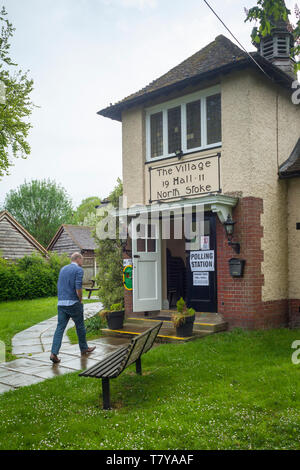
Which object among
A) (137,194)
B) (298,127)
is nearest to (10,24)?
(137,194)

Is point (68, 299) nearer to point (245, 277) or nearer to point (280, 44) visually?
point (245, 277)

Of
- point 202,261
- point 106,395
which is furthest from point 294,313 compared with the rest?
point 106,395

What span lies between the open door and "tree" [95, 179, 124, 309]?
843mm

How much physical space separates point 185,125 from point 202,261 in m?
3.42

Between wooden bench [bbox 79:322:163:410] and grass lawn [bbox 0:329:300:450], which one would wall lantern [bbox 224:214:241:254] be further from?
wooden bench [bbox 79:322:163:410]

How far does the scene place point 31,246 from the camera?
2572 cm

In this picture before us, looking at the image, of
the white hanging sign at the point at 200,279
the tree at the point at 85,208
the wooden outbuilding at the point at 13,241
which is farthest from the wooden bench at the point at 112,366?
the tree at the point at 85,208

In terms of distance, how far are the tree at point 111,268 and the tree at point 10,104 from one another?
648 centimetres

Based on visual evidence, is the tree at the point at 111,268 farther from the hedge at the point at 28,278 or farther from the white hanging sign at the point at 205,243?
the hedge at the point at 28,278

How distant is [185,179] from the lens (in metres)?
10.3

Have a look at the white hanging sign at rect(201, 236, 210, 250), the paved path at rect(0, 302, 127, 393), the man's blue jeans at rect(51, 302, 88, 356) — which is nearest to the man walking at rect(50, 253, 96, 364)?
the man's blue jeans at rect(51, 302, 88, 356)

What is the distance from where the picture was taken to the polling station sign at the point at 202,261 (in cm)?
989

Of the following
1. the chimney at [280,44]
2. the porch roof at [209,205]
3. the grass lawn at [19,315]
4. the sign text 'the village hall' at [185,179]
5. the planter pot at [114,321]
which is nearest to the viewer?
the porch roof at [209,205]

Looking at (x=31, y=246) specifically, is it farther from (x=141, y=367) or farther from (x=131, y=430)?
(x=131, y=430)
